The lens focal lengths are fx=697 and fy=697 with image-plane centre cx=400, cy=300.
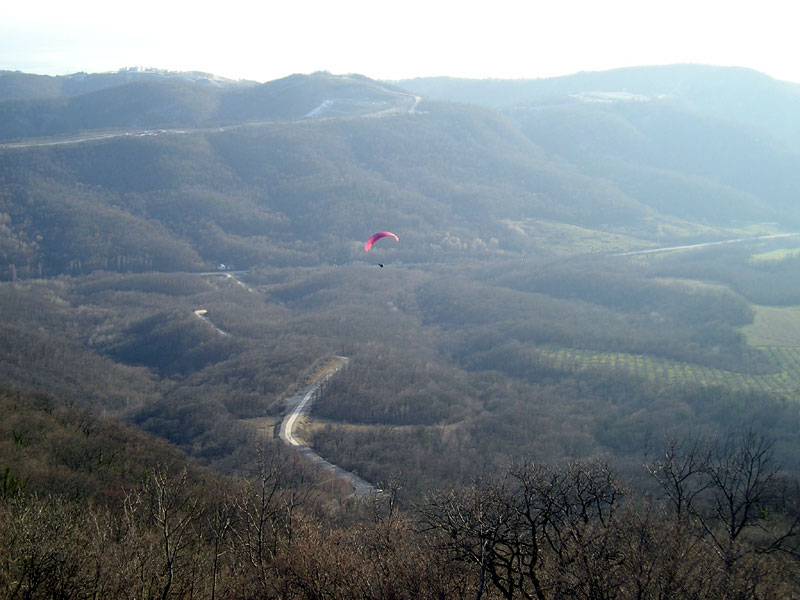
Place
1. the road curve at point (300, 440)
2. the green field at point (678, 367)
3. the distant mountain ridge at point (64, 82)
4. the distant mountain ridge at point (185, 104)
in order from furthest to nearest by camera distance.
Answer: the distant mountain ridge at point (64, 82) < the distant mountain ridge at point (185, 104) < the green field at point (678, 367) < the road curve at point (300, 440)

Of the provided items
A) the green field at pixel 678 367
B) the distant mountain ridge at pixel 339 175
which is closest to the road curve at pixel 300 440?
the green field at pixel 678 367

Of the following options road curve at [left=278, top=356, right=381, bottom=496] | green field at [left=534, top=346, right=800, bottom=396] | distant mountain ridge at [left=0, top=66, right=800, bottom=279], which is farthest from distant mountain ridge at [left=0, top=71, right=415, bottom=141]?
green field at [left=534, top=346, right=800, bottom=396]

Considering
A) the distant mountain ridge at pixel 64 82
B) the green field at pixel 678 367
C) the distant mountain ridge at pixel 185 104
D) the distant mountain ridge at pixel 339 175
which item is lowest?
the green field at pixel 678 367

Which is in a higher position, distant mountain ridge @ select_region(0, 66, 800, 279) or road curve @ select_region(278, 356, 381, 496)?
distant mountain ridge @ select_region(0, 66, 800, 279)

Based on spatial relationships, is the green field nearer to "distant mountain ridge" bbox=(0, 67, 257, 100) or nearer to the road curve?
the road curve

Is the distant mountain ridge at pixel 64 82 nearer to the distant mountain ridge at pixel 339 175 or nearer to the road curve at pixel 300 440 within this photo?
the distant mountain ridge at pixel 339 175

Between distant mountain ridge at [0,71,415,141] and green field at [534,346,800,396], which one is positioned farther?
distant mountain ridge at [0,71,415,141]

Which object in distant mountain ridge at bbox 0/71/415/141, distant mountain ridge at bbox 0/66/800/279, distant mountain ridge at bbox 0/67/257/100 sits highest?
distant mountain ridge at bbox 0/67/257/100

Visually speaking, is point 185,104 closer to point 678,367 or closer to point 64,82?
point 64,82

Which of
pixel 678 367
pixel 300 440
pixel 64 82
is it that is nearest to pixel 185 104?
pixel 64 82
